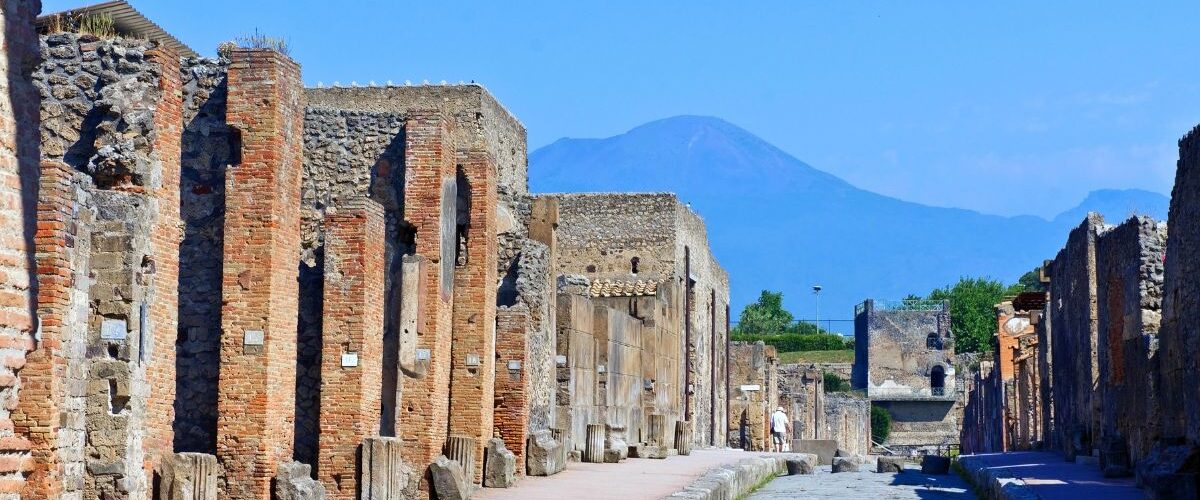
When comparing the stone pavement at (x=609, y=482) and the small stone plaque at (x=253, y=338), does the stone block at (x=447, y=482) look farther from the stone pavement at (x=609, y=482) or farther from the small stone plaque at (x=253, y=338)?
the small stone plaque at (x=253, y=338)

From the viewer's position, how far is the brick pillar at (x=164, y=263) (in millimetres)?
12844

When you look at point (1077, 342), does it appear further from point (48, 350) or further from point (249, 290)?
point (48, 350)

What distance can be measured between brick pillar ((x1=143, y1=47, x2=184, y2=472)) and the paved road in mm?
10638

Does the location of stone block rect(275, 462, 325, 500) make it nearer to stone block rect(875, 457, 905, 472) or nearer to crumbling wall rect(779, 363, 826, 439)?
stone block rect(875, 457, 905, 472)

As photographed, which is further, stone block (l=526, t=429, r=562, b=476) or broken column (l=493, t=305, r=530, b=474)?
stone block (l=526, t=429, r=562, b=476)

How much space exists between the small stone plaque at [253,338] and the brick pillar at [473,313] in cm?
520

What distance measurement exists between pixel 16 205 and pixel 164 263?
17.8ft

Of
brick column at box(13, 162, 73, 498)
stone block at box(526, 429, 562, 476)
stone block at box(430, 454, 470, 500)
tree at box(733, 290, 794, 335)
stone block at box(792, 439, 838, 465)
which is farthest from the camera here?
tree at box(733, 290, 794, 335)

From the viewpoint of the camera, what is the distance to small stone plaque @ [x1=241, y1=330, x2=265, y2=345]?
14.6m

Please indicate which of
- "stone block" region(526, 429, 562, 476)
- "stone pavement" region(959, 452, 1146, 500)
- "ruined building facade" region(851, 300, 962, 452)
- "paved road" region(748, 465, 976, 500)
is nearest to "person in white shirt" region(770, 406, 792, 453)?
"paved road" region(748, 465, 976, 500)

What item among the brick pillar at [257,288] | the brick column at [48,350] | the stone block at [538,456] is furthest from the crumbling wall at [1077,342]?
the brick column at [48,350]

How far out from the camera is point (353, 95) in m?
41.9

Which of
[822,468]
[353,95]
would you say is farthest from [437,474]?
[353,95]

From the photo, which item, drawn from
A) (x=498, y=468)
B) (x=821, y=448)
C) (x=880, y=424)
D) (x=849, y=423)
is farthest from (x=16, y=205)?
(x=880, y=424)
